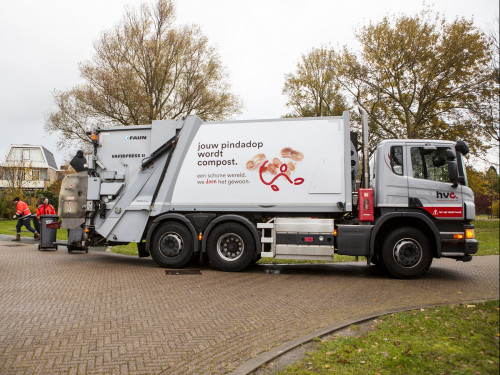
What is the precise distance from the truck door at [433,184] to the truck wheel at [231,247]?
11.5ft

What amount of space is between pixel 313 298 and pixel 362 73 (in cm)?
1953

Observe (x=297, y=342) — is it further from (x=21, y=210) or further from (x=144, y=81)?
(x=144, y=81)

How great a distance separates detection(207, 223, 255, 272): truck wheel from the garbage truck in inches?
0.9

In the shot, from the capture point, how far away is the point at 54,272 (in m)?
9.34

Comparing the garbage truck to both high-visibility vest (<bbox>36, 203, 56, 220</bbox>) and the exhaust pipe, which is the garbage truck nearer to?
the exhaust pipe

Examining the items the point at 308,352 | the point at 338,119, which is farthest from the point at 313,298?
the point at 338,119

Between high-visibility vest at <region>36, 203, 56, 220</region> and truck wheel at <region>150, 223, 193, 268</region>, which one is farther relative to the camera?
high-visibility vest at <region>36, 203, 56, 220</region>

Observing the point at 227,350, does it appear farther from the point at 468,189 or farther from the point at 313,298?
the point at 468,189

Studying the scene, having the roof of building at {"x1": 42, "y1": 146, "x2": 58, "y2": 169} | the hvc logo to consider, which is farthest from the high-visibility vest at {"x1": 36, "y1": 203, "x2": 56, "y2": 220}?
the roof of building at {"x1": 42, "y1": 146, "x2": 58, "y2": 169}

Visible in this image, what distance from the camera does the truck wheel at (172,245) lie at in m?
9.62

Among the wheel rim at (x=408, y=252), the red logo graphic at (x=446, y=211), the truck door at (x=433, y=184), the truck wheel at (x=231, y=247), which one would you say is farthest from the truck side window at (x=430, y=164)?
the truck wheel at (x=231, y=247)

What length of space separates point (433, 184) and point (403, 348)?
5.23 meters

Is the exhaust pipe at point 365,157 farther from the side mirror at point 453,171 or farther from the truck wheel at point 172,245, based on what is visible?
the truck wheel at point 172,245

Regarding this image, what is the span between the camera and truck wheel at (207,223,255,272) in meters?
9.24
